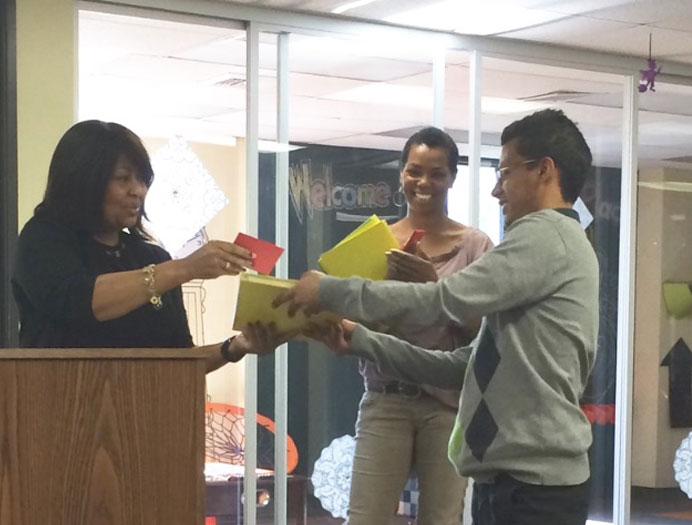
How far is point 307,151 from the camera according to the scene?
5086mm

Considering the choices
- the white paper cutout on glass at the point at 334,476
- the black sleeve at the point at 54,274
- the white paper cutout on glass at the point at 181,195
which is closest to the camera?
the black sleeve at the point at 54,274

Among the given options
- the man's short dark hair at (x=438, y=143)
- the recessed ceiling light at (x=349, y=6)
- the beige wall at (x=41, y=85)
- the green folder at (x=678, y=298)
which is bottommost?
the green folder at (x=678, y=298)

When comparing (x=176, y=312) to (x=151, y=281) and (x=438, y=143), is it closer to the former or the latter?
(x=151, y=281)

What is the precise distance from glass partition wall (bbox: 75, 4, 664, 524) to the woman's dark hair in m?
2.29

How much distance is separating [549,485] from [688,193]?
5316 mm

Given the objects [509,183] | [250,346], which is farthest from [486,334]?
[250,346]

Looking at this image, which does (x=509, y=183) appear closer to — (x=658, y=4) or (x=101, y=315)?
(x=101, y=315)

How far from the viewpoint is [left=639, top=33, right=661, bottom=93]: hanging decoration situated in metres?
5.64

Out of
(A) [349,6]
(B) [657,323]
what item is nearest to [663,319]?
(B) [657,323]

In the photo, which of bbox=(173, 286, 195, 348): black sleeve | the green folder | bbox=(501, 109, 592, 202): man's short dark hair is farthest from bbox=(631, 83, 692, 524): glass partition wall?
bbox=(173, 286, 195, 348): black sleeve

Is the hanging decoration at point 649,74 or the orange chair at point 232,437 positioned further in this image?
the hanging decoration at point 649,74

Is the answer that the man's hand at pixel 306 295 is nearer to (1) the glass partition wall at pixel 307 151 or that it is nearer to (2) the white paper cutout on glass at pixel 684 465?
(1) the glass partition wall at pixel 307 151

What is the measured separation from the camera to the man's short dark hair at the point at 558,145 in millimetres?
2277

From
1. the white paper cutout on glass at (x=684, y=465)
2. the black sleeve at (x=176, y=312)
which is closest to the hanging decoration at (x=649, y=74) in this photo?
the white paper cutout on glass at (x=684, y=465)
